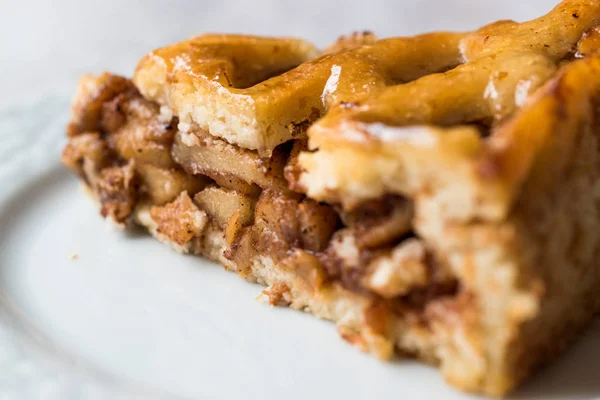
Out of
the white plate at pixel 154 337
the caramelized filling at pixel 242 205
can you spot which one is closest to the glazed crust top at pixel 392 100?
the caramelized filling at pixel 242 205

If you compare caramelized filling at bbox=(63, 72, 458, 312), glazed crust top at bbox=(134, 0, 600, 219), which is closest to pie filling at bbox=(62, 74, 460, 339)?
caramelized filling at bbox=(63, 72, 458, 312)

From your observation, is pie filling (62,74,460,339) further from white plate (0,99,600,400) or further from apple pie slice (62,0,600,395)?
white plate (0,99,600,400)

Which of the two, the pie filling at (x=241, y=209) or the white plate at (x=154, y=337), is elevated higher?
the pie filling at (x=241, y=209)

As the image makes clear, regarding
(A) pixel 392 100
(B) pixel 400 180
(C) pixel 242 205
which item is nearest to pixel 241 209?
(C) pixel 242 205

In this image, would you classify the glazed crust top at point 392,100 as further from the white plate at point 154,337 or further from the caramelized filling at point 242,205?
the white plate at point 154,337

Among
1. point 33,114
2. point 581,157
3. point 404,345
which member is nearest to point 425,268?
point 404,345

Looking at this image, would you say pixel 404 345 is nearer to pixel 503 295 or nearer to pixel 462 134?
pixel 503 295
